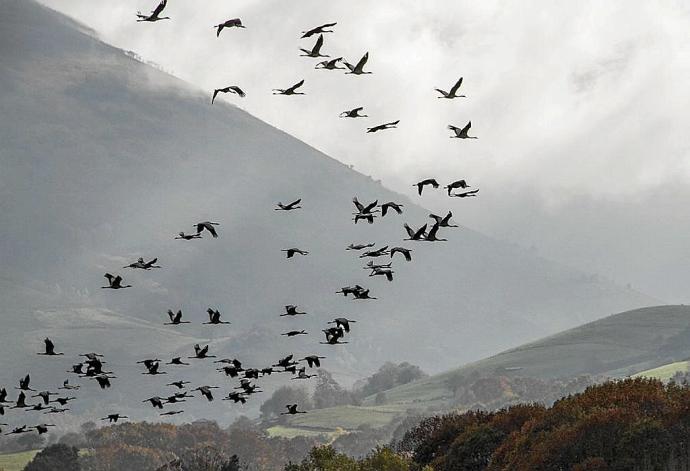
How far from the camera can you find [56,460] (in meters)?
181

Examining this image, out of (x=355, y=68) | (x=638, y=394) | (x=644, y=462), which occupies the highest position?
(x=355, y=68)

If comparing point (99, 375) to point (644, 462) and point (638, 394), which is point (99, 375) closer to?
point (644, 462)

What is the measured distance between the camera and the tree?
582 ft

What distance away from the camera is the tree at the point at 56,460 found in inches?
6982

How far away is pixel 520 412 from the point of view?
11712cm

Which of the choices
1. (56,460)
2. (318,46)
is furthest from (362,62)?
(56,460)

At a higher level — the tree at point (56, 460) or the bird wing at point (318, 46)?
the bird wing at point (318, 46)

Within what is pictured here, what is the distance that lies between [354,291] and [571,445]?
45425mm

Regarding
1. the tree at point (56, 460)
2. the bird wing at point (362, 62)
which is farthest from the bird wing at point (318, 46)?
the tree at point (56, 460)

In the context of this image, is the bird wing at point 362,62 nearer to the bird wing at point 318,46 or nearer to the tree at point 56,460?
the bird wing at point 318,46

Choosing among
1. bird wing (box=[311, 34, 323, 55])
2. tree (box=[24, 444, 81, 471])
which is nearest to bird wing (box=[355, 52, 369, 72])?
bird wing (box=[311, 34, 323, 55])

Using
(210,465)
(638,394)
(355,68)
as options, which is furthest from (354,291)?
(210,465)

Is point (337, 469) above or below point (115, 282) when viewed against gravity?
below

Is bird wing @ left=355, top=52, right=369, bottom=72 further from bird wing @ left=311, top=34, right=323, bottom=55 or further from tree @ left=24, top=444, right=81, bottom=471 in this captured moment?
tree @ left=24, top=444, right=81, bottom=471
